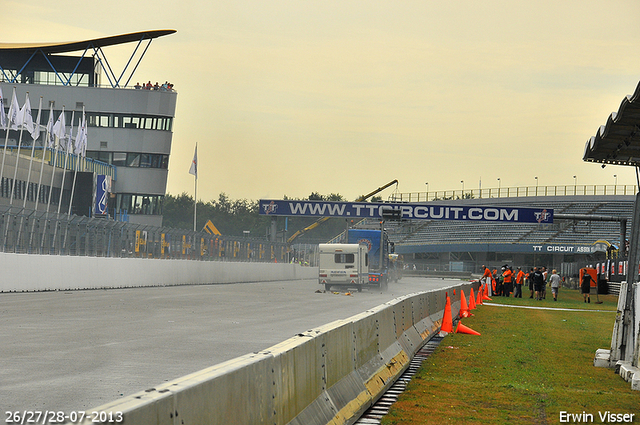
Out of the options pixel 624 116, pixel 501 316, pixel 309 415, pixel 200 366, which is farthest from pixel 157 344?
pixel 501 316

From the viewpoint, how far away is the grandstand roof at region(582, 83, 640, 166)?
36.5 feet

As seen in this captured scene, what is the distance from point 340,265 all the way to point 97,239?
44.3ft

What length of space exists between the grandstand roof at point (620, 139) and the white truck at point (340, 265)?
26967 mm

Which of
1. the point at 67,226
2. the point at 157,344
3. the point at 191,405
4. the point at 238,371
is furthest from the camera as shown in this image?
the point at 67,226

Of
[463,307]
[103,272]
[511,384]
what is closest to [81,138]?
[103,272]

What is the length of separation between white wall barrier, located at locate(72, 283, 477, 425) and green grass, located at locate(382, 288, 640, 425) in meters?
0.47

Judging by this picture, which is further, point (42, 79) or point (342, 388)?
point (42, 79)

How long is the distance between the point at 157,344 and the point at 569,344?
354 inches

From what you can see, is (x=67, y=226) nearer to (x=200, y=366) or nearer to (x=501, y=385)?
(x=200, y=366)

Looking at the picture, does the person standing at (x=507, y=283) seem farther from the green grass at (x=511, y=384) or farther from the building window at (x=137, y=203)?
the building window at (x=137, y=203)

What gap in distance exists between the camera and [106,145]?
81000 millimetres

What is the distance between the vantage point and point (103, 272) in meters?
31.7

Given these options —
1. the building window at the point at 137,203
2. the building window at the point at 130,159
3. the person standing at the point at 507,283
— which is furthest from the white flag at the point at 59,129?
the person standing at the point at 507,283

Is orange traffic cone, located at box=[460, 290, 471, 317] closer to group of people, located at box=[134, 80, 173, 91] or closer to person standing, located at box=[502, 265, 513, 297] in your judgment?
person standing, located at box=[502, 265, 513, 297]
